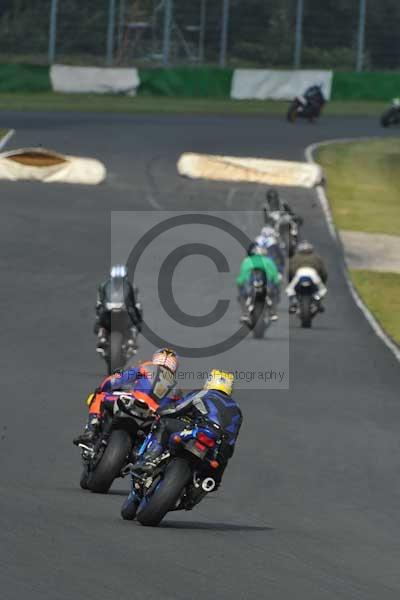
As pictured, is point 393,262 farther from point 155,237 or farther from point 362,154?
point 362,154

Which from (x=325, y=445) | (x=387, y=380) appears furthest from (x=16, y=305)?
(x=325, y=445)

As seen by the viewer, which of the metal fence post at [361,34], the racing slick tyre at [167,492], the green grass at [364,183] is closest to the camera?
the racing slick tyre at [167,492]

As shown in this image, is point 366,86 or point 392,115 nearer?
point 392,115

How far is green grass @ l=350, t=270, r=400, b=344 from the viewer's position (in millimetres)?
28250

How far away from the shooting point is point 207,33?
6119 cm

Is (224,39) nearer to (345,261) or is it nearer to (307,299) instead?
(345,261)

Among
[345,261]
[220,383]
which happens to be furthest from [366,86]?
[220,383]

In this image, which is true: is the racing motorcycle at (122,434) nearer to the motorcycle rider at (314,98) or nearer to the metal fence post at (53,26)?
the motorcycle rider at (314,98)

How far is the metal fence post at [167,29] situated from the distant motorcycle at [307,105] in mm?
5667

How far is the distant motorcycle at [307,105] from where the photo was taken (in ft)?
184

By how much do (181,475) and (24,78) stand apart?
49561mm

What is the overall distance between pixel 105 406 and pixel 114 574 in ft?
10.9

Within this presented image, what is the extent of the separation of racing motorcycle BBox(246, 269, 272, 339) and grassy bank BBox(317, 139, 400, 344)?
3354 millimetres

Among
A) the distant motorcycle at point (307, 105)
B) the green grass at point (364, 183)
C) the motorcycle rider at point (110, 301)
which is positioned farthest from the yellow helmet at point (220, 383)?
the distant motorcycle at point (307, 105)
